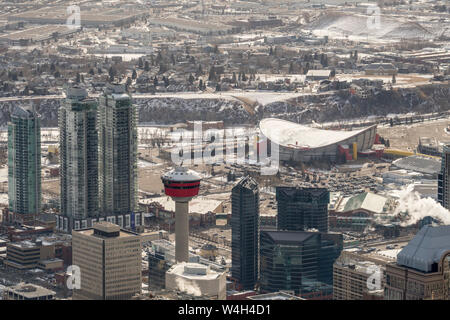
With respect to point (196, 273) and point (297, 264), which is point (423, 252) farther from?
point (297, 264)

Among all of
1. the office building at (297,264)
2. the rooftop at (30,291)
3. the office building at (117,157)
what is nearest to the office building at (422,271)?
the office building at (297,264)

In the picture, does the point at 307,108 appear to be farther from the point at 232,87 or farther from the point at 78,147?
the point at 78,147

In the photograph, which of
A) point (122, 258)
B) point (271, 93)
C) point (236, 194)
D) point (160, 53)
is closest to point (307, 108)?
point (271, 93)

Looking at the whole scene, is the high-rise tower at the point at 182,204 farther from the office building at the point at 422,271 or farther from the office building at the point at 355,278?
the office building at the point at 422,271

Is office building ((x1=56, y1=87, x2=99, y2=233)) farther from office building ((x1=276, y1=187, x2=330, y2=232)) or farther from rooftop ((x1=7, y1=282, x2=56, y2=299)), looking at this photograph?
rooftop ((x1=7, y1=282, x2=56, y2=299))

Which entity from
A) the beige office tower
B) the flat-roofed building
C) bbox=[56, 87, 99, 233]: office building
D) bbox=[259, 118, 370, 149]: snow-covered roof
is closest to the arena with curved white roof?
bbox=[259, 118, 370, 149]: snow-covered roof

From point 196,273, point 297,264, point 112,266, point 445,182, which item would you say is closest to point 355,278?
point 196,273
